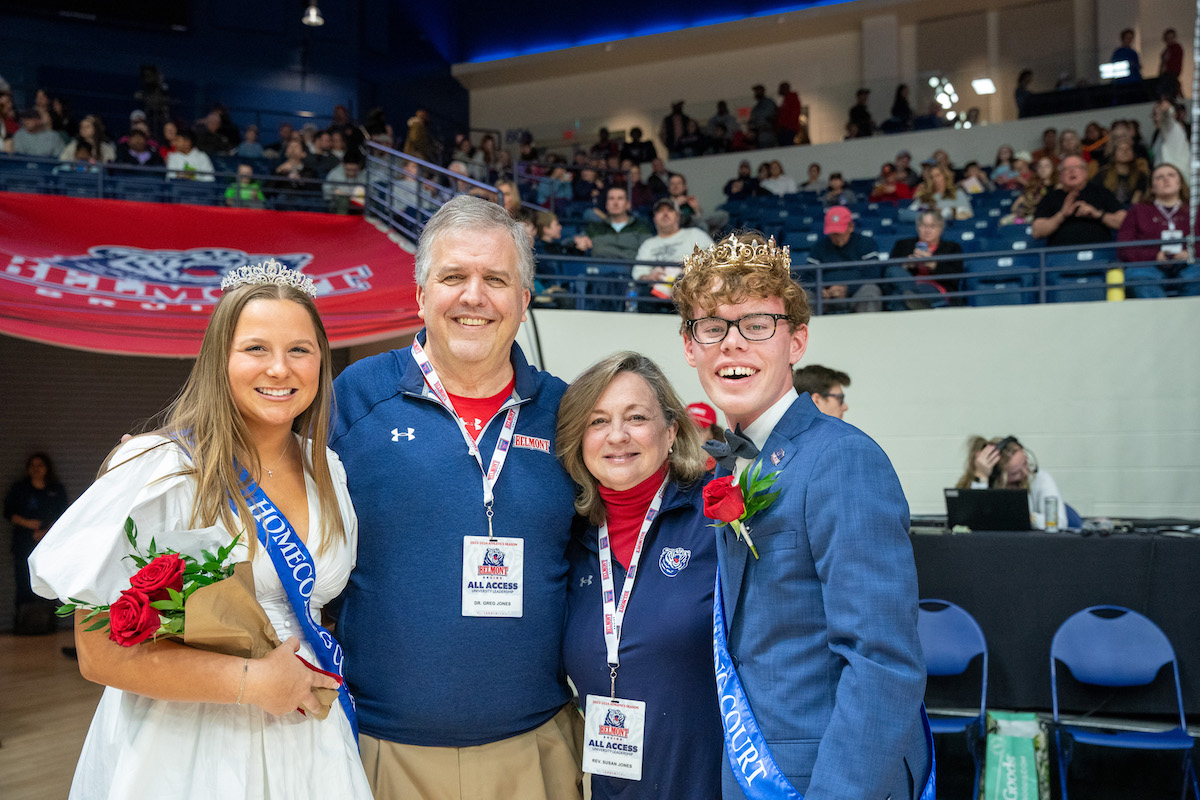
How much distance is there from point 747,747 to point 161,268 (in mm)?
6043

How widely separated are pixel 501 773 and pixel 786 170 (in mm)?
11996

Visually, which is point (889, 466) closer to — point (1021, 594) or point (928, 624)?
point (928, 624)

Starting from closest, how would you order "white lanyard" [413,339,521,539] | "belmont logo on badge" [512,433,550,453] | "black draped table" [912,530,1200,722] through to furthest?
"white lanyard" [413,339,521,539] < "belmont logo on badge" [512,433,550,453] < "black draped table" [912,530,1200,722]

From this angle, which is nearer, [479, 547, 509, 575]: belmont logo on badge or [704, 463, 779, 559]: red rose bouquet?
[704, 463, 779, 559]: red rose bouquet

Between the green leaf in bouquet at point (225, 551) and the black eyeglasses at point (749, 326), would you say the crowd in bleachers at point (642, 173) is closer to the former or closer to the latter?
the black eyeglasses at point (749, 326)

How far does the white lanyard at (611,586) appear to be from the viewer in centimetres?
204

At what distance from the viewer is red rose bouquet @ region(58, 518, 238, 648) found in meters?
1.38

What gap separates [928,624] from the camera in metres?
4.21

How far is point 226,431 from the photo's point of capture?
5.44ft

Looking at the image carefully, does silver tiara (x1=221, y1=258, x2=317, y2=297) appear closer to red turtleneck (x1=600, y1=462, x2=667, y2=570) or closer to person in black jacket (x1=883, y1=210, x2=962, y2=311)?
red turtleneck (x1=600, y1=462, x2=667, y2=570)

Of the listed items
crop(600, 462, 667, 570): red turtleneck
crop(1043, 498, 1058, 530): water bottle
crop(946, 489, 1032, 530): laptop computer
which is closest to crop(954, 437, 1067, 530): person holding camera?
crop(1043, 498, 1058, 530): water bottle

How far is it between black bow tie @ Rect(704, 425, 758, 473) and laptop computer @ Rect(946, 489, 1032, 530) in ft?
10.7

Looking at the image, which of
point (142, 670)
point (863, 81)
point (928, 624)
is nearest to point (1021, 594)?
point (928, 624)

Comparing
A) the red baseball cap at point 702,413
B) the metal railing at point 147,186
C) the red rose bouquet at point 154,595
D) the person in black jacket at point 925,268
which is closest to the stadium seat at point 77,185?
the metal railing at point 147,186
